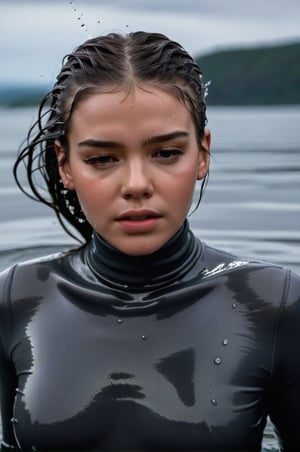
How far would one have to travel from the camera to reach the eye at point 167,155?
308 cm

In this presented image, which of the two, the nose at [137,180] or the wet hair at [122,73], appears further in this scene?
the wet hair at [122,73]

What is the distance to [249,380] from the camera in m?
3.20

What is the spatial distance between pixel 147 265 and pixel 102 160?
37 cm

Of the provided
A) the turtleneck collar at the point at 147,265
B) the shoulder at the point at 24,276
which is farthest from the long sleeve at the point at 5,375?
the turtleneck collar at the point at 147,265

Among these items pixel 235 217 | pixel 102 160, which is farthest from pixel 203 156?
pixel 235 217

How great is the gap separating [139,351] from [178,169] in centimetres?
53

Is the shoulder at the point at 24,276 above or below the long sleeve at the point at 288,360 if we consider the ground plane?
above

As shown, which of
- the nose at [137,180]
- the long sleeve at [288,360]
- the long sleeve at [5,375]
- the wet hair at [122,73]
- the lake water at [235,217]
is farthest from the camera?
the lake water at [235,217]

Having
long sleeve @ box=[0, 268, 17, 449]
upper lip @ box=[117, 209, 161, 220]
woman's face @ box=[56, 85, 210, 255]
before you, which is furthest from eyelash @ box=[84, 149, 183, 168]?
long sleeve @ box=[0, 268, 17, 449]

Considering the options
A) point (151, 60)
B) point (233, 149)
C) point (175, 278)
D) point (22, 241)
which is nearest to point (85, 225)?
point (175, 278)

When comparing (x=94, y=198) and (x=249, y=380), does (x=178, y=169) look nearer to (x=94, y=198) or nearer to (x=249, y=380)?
(x=94, y=198)

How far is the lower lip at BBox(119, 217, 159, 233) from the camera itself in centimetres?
307

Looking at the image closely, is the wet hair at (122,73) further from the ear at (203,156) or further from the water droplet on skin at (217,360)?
the water droplet on skin at (217,360)

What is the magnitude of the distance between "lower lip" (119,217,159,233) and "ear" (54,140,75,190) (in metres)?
0.31
